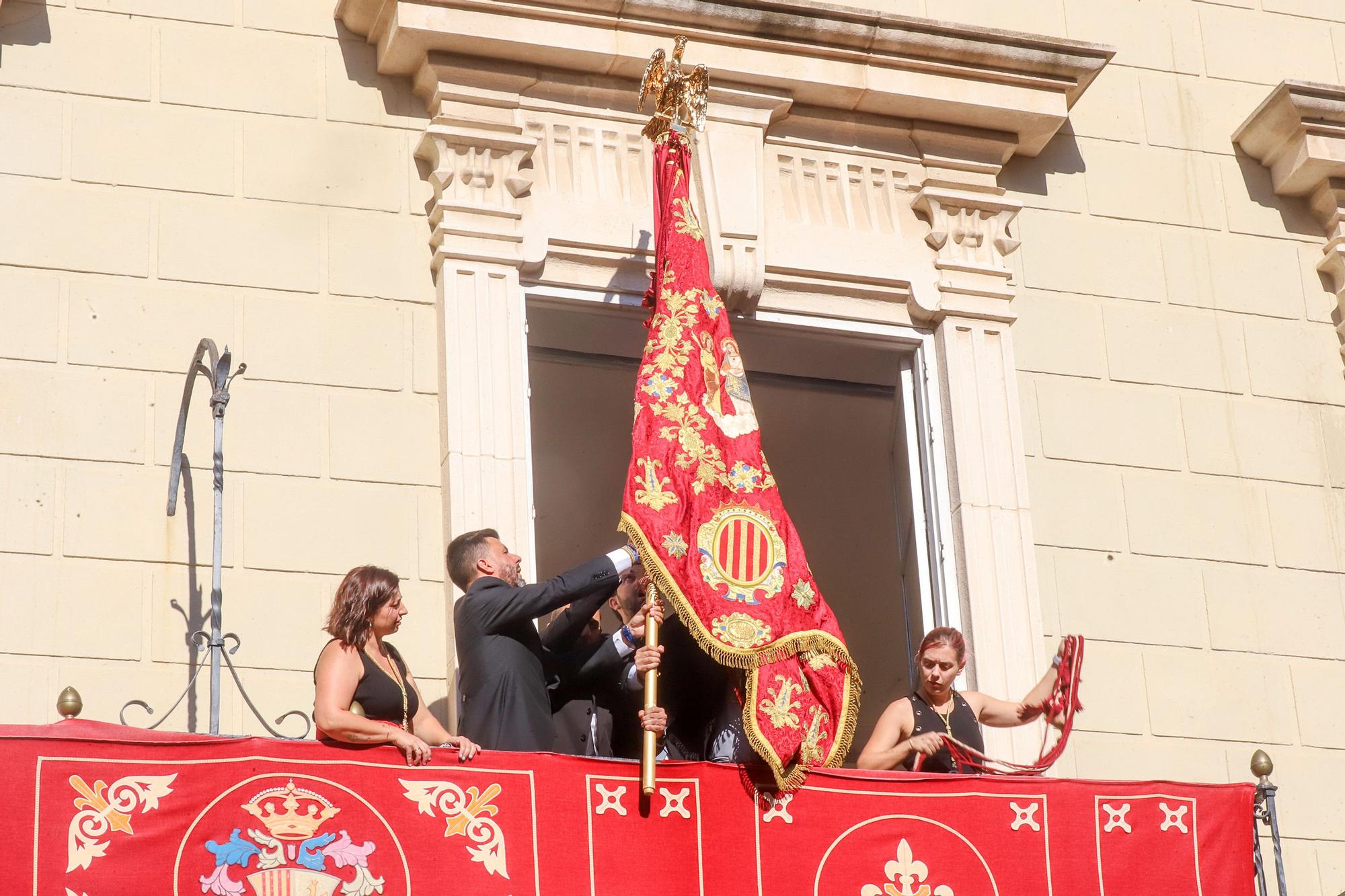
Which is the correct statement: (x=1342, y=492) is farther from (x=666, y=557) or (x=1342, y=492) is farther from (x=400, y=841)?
(x=400, y=841)

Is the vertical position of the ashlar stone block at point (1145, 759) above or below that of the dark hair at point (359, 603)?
below

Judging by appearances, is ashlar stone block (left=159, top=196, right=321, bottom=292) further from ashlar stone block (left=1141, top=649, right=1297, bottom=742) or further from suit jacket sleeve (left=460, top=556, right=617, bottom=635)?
ashlar stone block (left=1141, top=649, right=1297, bottom=742)

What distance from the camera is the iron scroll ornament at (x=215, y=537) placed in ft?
24.6

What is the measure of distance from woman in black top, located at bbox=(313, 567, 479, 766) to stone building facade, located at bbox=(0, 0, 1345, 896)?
87 centimetres

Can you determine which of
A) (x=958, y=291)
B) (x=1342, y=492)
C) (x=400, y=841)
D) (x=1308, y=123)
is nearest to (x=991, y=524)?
(x=958, y=291)

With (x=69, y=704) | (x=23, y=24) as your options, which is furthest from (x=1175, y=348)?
(x=69, y=704)

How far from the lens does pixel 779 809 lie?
23.8ft

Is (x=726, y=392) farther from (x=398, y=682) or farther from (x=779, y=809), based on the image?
(x=398, y=682)

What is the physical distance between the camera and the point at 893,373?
9898 millimetres

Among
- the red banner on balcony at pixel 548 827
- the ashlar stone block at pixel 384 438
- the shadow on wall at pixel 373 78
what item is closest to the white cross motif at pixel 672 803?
the red banner on balcony at pixel 548 827

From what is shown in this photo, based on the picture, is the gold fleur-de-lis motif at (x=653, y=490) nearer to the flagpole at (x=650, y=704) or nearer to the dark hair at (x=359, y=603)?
the flagpole at (x=650, y=704)

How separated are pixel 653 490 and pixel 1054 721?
1.58 m

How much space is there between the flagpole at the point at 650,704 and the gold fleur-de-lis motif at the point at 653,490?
12.6 inches

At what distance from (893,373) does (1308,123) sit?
6.50 feet
